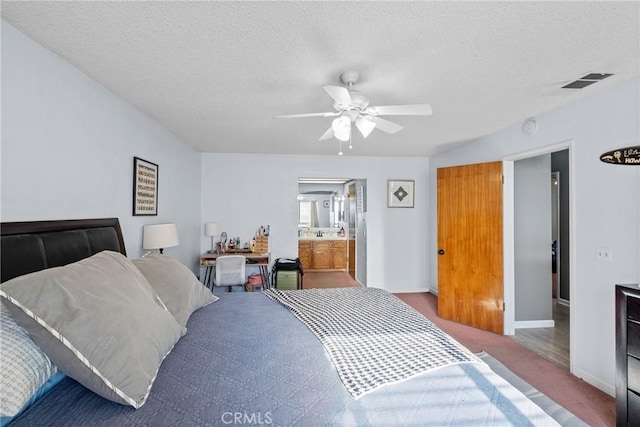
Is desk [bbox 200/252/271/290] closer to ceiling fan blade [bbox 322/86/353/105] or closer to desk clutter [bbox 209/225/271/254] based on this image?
desk clutter [bbox 209/225/271/254]

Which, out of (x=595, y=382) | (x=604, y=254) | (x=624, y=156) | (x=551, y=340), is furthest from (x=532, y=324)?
(x=624, y=156)

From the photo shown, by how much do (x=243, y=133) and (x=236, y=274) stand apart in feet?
5.93

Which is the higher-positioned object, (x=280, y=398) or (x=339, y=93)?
(x=339, y=93)

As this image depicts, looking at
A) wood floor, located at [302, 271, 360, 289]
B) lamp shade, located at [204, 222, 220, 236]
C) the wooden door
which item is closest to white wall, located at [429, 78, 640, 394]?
the wooden door

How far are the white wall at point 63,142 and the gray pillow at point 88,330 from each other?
757mm

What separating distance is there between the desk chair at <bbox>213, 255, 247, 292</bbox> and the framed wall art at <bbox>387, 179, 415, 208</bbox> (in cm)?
265

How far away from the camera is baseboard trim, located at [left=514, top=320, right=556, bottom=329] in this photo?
3.55 metres

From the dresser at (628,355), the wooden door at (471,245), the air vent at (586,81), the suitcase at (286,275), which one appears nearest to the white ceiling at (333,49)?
the air vent at (586,81)

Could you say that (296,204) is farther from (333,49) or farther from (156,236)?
(333,49)

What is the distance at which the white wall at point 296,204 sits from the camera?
4812mm

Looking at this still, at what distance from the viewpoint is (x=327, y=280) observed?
6.00m

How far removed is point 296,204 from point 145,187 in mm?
2470

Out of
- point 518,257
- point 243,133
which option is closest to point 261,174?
point 243,133

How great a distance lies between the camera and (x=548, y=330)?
3488 mm
